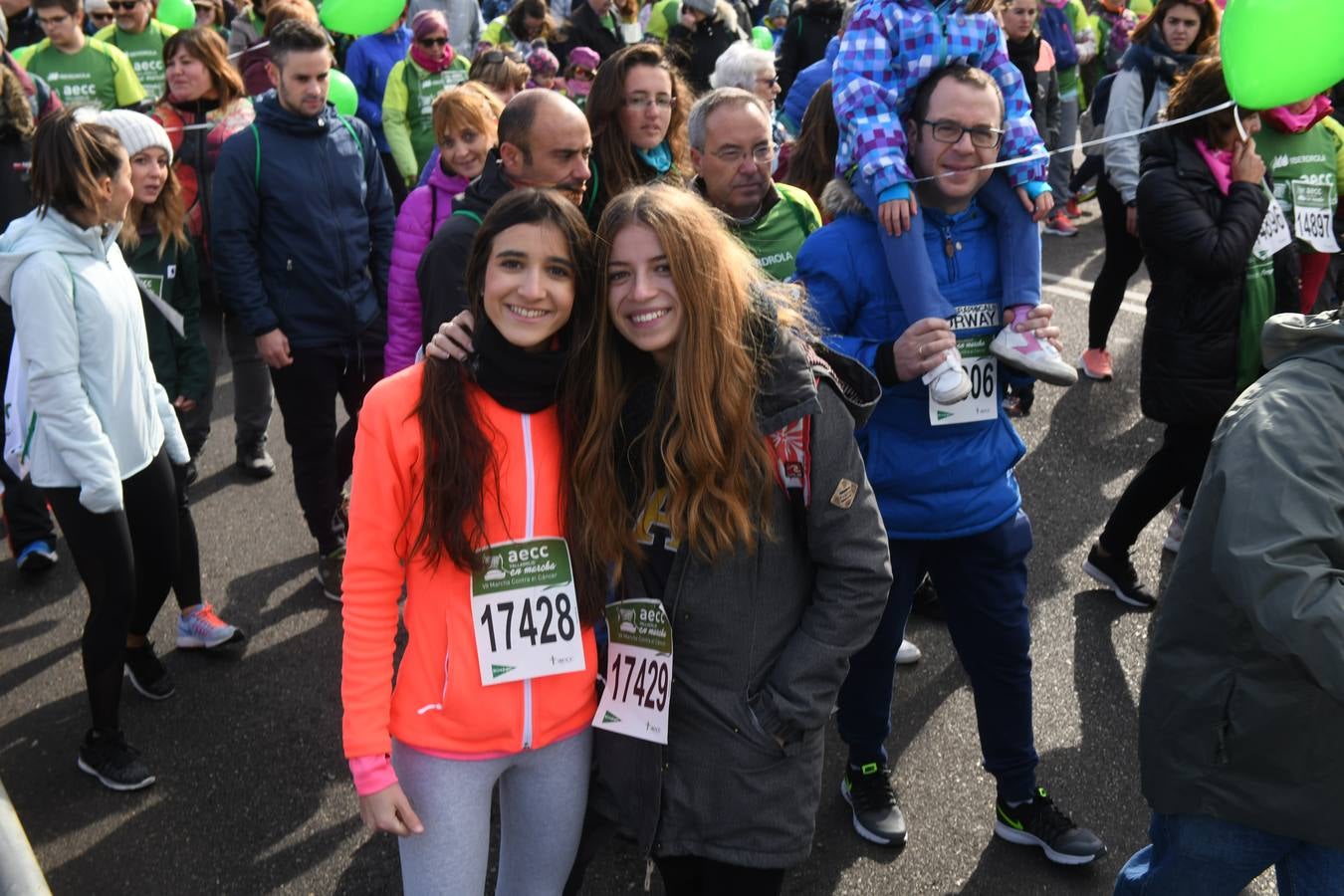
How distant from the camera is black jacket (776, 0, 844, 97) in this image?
9.01 metres

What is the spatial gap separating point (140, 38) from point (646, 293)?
254 inches

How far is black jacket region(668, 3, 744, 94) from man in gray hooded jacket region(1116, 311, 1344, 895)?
309 inches

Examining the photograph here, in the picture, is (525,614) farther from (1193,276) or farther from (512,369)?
(1193,276)

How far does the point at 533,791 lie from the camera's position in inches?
97.9

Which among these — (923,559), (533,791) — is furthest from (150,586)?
(923,559)

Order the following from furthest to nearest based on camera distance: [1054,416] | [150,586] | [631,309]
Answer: [1054,416] < [150,586] < [631,309]

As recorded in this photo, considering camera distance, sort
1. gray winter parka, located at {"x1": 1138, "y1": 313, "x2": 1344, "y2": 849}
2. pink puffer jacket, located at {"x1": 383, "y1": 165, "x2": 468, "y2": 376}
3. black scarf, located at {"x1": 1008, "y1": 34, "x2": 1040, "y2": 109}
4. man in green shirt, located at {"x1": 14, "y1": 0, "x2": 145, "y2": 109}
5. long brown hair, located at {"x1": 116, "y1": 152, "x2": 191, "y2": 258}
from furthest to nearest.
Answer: black scarf, located at {"x1": 1008, "y1": 34, "x2": 1040, "y2": 109} → man in green shirt, located at {"x1": 14, "y1": 0, "x2": 145, "y2": 109} → long brown hair, located at {"x1": 116, "y1": 152, "x2": 191, "y2": 258} → pink puffer jacket, located at {"x1": 383, "y1": 165, "x2": 468, "y2": 376} → gray winter parka, located at {"x1": 1138, "y1": 313, "x2": 1344, "y2": 849}

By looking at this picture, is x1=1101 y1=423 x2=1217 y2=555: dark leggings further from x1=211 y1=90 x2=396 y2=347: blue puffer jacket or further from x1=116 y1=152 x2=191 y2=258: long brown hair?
x1=116 y1=152 x2=191 y2=258: long brown hair

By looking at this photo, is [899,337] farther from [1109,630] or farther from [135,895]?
[135,895]

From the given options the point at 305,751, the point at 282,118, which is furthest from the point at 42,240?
the point at 305,751

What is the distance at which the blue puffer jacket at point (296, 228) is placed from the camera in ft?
15.6

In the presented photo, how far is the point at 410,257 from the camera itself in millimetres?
4430

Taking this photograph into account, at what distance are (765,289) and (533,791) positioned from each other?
41.9 inches

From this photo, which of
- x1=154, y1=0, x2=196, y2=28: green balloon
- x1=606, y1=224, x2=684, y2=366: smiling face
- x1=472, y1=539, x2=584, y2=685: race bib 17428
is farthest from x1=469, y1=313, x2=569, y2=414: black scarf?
x1=154, y1=0, x2=196, y2=28: green balloon
